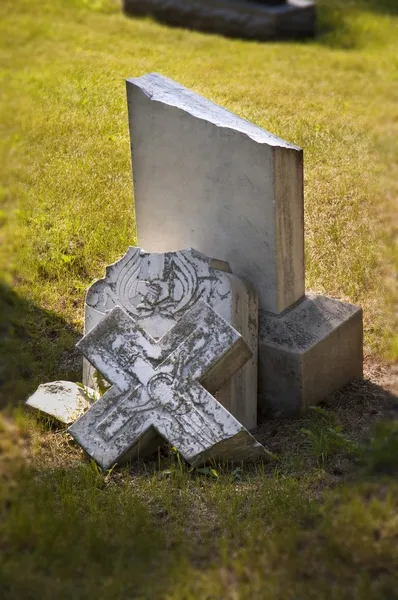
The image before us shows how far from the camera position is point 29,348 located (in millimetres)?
4562

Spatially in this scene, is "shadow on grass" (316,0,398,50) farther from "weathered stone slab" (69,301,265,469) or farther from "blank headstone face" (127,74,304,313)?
"weathered stone slab" (69,301,265,469)

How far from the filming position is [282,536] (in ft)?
9.01

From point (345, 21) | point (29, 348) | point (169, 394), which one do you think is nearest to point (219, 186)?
point (169, 394)

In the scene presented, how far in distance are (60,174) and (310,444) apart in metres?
3.46

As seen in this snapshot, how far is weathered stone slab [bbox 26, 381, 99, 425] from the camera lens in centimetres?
380

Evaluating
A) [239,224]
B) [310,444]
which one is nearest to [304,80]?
[239,224]

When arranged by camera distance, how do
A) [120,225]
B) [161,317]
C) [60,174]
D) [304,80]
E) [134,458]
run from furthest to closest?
1. [304,80]
2. [60,174]
3. [120,225]
4. [161,317]
5. [134,458]

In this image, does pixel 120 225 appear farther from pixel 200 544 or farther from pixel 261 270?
pixel 200 544

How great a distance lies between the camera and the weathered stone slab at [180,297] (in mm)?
3744

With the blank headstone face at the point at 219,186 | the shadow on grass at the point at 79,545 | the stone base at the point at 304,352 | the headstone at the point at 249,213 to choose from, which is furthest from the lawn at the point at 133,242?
the blank headstone face at the point at 219,186

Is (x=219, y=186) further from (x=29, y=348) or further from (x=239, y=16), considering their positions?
(x=239, y=16)

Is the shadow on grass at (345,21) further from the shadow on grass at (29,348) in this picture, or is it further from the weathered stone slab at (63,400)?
the weathered stone slab at (63,400)

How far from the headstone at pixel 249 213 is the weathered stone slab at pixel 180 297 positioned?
0.41 ft

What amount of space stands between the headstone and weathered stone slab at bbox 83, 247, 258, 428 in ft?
0.41
